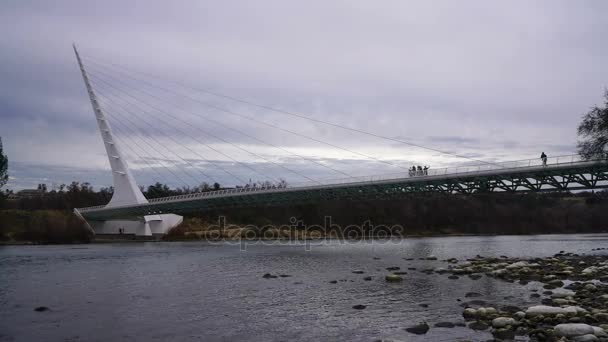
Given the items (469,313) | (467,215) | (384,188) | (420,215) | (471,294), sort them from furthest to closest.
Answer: (467,215), (420,215), (384,188), (471,294), (469,313)

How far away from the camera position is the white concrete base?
71.1 meters

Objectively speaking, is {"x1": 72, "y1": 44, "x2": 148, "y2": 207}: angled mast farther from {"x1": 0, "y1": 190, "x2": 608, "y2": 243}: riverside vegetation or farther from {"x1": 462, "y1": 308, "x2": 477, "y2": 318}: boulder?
{"x1": 462, "y1": 308, "x2": 477, "y2": 318}: boulder

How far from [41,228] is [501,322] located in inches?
2436

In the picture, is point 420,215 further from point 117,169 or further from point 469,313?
point 469,313

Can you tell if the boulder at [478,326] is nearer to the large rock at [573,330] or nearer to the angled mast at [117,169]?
the large rock at [573,330]

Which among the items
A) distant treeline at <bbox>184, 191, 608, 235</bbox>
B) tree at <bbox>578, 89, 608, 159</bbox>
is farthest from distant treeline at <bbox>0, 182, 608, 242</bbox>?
tree at <bbox>578, 89, 608, 159</bbox>

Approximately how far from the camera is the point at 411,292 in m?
21.1

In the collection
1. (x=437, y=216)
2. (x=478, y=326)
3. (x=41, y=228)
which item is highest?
(x=437, y=216)

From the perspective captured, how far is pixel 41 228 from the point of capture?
206 feet

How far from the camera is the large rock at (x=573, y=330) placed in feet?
39.9

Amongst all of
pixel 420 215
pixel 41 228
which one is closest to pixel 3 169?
pixel 41 228

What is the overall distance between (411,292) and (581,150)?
22977 millimetres

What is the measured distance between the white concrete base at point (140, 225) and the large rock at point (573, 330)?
2543 inches

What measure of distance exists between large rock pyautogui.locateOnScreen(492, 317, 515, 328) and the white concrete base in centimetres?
6287
